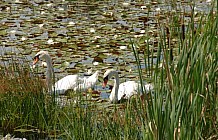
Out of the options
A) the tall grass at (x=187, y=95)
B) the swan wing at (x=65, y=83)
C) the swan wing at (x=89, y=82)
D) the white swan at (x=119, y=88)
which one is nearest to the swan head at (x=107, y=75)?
the white swan at (x=119, y=88)

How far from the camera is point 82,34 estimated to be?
393 inches

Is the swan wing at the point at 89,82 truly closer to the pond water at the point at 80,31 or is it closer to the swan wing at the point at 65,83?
the swan wing at the point at 65,83

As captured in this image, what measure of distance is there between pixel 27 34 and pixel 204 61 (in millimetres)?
7147

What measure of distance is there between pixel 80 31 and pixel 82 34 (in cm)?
24

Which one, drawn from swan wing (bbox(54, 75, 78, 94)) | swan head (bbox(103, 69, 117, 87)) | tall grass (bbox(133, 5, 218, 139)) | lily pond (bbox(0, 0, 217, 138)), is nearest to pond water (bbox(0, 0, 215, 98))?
lily pond (bbox(0, 0, 217, 138))

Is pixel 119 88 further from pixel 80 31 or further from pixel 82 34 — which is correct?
pixel 80 31

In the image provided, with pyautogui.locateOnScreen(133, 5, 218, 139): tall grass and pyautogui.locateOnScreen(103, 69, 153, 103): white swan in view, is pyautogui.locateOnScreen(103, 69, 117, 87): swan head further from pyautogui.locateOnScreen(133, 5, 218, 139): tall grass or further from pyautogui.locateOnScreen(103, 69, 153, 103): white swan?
pyautogui.locateOnScreen(133, 5, 218, 139): tall grass

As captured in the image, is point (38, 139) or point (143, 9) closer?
point (38, 139)

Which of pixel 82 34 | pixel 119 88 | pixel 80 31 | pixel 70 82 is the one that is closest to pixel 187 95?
pixel 70 82

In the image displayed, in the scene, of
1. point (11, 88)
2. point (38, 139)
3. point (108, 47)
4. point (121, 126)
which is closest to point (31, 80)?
point (11, 88)

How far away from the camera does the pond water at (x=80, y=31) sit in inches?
325

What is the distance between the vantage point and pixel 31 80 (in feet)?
18.7

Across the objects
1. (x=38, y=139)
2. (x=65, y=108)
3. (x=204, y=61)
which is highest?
(x=204, y=61)

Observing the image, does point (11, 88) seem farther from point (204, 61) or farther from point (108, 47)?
point (108, 47)
